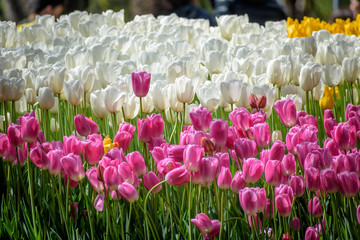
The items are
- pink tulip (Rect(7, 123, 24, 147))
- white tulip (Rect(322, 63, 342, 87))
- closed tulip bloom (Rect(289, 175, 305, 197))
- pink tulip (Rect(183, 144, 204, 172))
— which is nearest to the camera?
pink tulip (Rect(183, 144, 204, 172))

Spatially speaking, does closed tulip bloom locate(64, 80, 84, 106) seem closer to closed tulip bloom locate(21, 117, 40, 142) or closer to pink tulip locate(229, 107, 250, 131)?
closed tulip bloom locate(21, 117, 40, 142)

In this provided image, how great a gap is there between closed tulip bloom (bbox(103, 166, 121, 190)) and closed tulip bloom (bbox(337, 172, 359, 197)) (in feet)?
2.03

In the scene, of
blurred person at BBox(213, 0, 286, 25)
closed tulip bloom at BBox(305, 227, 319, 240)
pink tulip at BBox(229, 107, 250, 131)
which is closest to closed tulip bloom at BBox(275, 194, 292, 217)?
closed tulip bloom at BBox(305, 227, 319, 240)

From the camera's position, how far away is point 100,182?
5.82 ft

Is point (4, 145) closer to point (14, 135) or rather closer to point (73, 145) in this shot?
point (14, 135)

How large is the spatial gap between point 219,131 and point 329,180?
35 centimetres

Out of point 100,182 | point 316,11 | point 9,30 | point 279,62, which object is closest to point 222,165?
point 100,182

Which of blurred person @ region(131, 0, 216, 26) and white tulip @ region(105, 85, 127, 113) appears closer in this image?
white tulip @ region(105, 85, 127, 113)

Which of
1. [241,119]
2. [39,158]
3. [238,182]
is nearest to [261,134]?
[241,119]

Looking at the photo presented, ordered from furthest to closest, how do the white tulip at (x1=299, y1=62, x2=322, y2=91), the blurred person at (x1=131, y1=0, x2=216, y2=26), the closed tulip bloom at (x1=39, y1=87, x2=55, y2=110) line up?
the blurred person at (x1=131, y1=0, x2=216, y2=26)
the white tulip at (x1=299, y1=62, x2=322, y2=91)
the closed tulip bloom at (x1=39, y1=87, x2=55, y2=110)

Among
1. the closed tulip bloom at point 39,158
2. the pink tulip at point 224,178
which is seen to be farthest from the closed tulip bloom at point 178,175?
the closed tulip bloom at point 39,158

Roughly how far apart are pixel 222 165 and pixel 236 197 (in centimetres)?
16

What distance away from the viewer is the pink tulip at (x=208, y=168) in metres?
1.61

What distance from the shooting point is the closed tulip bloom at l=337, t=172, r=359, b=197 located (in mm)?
1630
